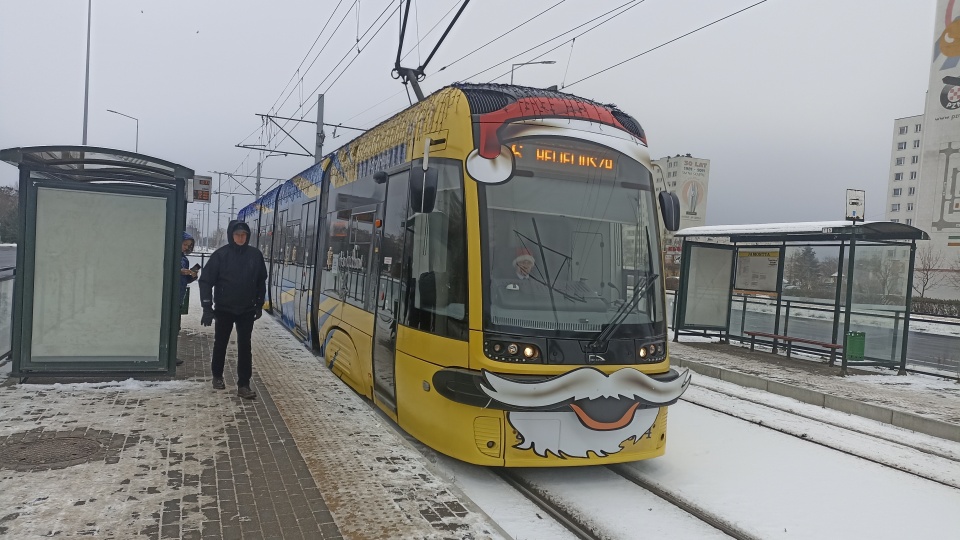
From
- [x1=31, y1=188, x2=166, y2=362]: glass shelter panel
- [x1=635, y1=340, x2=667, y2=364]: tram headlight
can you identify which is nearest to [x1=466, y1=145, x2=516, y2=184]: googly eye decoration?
[x1=635, y1=340, x2=667, y2=364]: tram headlight

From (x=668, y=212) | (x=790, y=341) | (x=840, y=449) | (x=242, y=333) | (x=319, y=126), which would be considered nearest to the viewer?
(x=668, y=212)

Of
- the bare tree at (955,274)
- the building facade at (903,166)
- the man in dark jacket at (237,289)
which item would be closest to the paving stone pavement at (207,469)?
the man in dark jacket at (237,289)

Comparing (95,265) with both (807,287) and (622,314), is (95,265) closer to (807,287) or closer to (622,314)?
(622,314)

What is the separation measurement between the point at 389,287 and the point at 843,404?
666 centimetres

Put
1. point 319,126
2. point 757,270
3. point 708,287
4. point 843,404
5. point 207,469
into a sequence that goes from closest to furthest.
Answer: point 207,469 < point 843,404 < point 757,270 < point 708,287 < point 319,126

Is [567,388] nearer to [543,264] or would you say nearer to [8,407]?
[543,264]

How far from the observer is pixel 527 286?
210 inches

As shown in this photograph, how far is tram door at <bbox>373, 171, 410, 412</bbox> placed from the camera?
6.25m

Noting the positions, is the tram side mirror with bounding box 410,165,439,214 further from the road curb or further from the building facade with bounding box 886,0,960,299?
the building facade with bounding box 886,0,960,299

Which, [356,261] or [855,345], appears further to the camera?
[855,345]

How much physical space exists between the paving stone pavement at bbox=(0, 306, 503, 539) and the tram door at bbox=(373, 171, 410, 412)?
0.47m

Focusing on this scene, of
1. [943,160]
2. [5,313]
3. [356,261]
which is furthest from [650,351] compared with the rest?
[943,160]

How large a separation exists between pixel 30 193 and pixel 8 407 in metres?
2.33

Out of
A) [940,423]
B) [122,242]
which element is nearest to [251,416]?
[122,242]
